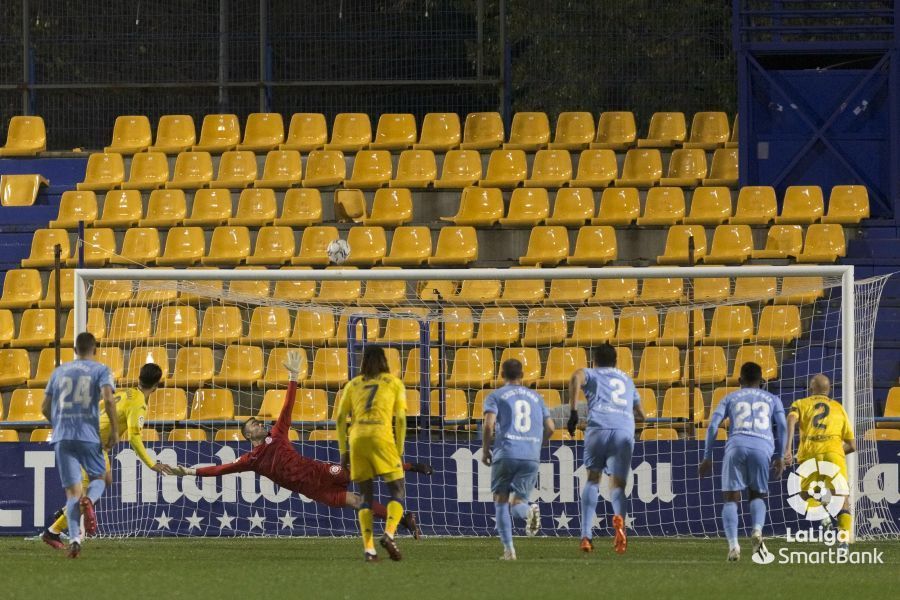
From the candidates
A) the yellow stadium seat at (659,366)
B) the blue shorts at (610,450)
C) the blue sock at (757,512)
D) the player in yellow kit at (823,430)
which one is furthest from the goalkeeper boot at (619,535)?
the yellow stadium seat at (659,366)

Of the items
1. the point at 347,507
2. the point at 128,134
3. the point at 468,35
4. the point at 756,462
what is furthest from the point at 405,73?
the point at 756,462

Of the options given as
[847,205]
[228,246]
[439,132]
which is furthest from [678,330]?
[228,246]

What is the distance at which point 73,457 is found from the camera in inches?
483

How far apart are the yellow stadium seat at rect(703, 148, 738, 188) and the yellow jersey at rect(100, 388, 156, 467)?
335 inches

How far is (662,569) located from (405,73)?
11.3 m

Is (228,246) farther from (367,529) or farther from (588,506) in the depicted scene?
(367,529)

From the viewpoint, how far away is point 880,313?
58.5ft

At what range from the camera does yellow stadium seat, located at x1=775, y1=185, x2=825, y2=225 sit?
18.8m

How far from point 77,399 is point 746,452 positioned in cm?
490

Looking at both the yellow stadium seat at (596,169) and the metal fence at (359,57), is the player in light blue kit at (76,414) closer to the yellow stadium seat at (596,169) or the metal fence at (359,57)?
the yellow stadium seat at (596,169)

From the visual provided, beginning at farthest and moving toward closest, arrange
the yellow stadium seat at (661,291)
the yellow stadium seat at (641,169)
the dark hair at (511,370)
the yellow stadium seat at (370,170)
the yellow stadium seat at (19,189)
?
the yellow stadium seat at (19,189)
the yellow stadium seat at (370,170)
the yellow stadium seat at (641,169)
the yellow stadium seat at (661,291)
the dark hair at (511,370)

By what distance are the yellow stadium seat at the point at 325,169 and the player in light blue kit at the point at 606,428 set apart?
7.91 metres

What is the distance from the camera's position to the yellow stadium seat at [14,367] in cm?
1841

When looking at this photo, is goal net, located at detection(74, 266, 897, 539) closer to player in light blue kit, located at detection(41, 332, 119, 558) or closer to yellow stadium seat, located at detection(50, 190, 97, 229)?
yellow stadium seat, located at detection(50, 190, 97, 229)
